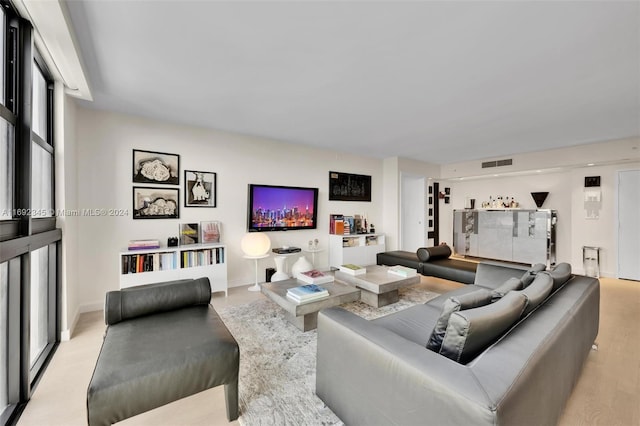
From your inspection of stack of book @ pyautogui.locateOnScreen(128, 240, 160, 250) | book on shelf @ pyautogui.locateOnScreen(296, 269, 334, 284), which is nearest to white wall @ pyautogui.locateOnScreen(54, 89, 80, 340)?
stack of book @ pyautogui.locateOnScreen(128, 240, 160, 250)

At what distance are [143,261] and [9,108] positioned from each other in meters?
1.92

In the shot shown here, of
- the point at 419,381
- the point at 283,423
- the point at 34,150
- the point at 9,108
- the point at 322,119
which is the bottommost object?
the point at 283,423

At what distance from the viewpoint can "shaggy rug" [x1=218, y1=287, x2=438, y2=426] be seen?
1537 millimetres

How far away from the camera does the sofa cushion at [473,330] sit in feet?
3.80

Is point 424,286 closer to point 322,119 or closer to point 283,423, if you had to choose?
point 322,119

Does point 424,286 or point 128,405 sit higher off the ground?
point 128,405

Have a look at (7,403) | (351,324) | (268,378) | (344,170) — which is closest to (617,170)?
(344,170)

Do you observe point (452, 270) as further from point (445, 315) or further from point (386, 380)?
point (386, 380)

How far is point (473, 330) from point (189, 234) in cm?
353

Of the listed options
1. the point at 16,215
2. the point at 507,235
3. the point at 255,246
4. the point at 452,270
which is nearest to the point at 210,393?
the point at 16,215

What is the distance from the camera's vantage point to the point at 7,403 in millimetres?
1590

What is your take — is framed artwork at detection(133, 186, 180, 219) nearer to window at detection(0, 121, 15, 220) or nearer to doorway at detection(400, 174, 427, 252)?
window at detection(0, 121, 15, 220)

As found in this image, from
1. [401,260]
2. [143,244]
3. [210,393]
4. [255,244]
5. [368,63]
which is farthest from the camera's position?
[401,260]

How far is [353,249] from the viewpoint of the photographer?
5.06m
